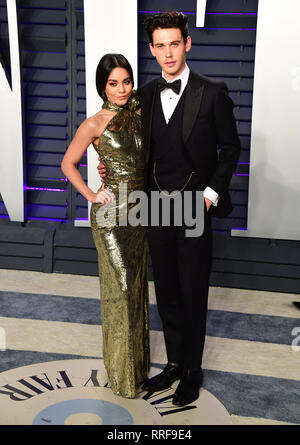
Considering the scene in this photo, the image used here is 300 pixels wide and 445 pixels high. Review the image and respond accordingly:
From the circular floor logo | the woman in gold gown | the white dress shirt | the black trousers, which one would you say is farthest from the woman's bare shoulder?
the circular floor logo

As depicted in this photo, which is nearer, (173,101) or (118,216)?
(173,101)

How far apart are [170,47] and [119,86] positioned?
0.29 metres

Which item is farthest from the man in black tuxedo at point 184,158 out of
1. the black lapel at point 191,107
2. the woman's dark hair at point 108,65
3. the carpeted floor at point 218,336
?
the carpeted floor at point 218,336

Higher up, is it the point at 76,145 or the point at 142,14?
the point at 142,14

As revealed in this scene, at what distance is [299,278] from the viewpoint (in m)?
4.41

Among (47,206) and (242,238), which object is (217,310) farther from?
(47,206)

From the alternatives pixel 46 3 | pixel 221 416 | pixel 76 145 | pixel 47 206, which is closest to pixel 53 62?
pixel 46 3

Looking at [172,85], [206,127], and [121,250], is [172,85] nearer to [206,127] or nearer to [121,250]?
[206,127]

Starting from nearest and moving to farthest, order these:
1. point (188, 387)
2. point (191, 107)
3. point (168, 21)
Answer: point (168, 21) < point (191, 107) < point (188, 387)

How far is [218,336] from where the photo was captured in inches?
141

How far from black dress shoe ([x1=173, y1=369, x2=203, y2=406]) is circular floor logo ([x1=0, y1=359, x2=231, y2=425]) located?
29 millimetres

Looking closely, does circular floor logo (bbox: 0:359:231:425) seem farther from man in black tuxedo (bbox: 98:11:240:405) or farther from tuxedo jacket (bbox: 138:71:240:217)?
tuxedo jacket (bbox: 138:71:240:217)

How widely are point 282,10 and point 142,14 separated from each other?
107 cm

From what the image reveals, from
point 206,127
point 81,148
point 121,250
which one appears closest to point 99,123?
point 81,148
